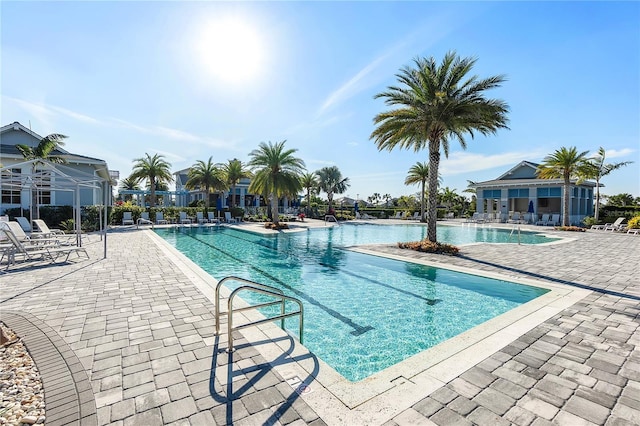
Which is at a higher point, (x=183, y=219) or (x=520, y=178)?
(x=520, y=178)

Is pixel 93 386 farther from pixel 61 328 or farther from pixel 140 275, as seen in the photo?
pixel 140 275

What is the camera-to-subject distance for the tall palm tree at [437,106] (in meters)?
12.1

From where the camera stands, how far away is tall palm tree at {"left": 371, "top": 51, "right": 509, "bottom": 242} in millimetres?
12109

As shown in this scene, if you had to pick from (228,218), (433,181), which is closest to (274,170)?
(228,218)

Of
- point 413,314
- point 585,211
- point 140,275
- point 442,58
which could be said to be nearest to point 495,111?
point 442,58

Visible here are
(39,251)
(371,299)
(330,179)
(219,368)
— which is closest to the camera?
(219,368)

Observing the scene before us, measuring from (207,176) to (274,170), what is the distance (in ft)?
38.3

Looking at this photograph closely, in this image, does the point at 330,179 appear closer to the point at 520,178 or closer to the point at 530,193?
the point at 520,178

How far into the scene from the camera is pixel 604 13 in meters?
10.1

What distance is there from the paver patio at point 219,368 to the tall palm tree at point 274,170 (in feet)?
55.9

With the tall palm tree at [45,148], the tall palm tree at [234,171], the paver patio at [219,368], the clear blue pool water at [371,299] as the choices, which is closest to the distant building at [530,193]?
the clear blue pool water at [371,299]

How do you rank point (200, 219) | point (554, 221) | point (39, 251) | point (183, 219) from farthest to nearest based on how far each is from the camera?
1. point (554, 221)
2. point (200, 219)
3. point (183, 219)
4. point (39, 251)

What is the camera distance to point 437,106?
12.4m

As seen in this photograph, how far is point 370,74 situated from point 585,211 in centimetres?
3214
